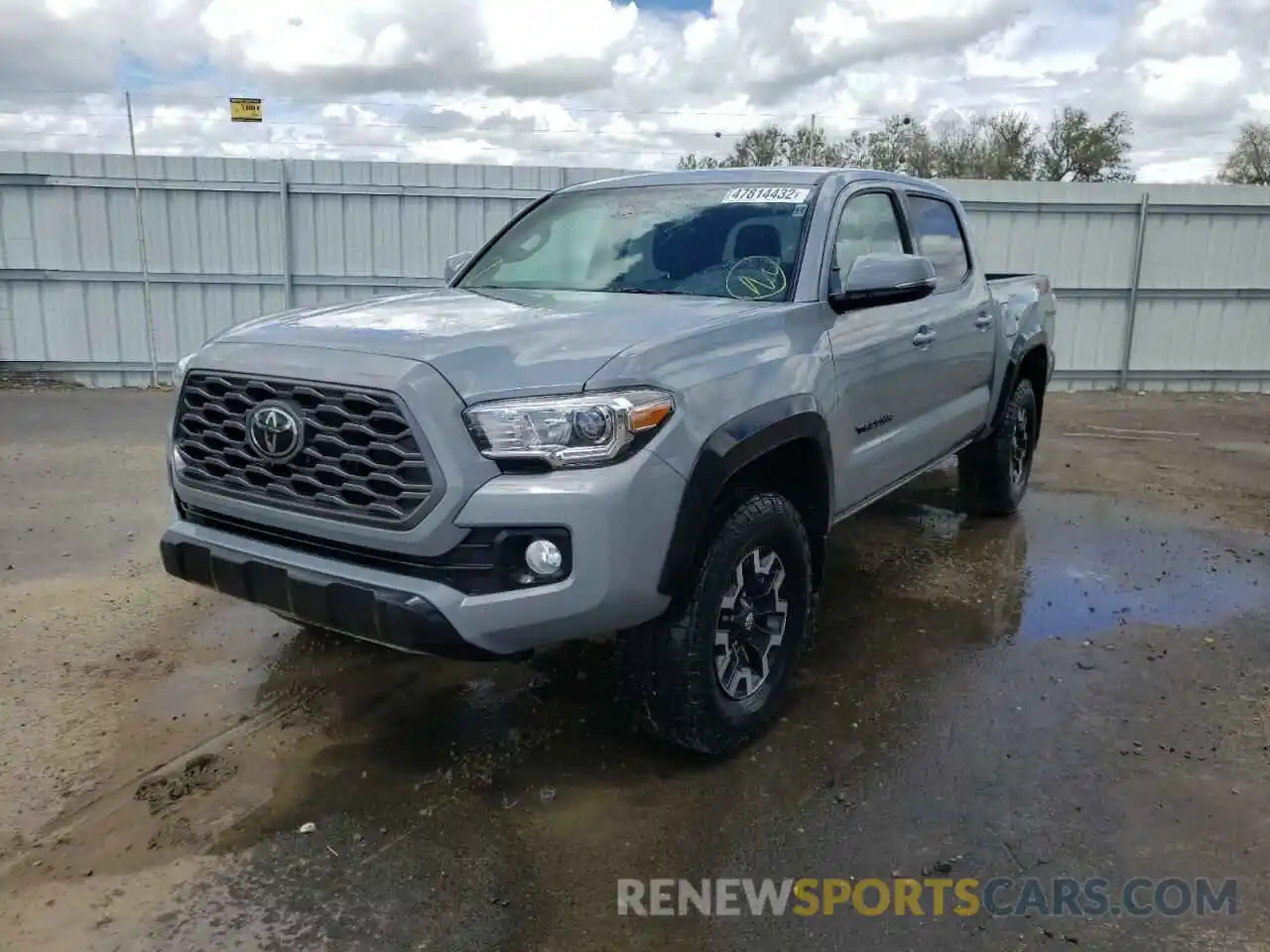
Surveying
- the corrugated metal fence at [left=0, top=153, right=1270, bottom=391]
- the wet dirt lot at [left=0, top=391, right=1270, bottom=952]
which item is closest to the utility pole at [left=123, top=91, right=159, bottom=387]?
the corrugated metal fence at [left=0, top=153, right=1270, bottom=391]

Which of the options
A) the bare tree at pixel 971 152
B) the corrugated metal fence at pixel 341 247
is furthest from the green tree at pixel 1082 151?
the corrugated metal fence at pixel 341 247

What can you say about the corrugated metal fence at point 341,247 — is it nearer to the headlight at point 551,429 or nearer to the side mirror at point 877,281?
the side mirror at point 877,281

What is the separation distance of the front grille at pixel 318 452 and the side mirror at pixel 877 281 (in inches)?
70.0

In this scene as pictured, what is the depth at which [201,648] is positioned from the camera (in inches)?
167

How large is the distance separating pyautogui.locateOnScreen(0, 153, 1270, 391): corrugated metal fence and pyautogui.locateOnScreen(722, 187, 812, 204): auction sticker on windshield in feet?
27.0

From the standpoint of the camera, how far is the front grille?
8.88 feet

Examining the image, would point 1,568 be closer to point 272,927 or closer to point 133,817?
point 133,817

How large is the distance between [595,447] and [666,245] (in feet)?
5.13

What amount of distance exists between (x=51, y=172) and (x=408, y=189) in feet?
12.8

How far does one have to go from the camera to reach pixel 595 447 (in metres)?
2.69

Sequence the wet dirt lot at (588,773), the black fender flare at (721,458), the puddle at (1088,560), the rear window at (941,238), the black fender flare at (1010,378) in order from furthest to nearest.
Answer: the black fender flare at (1010,378) < the rear window at (941,238) < the puddle at (1088,560) < the black fender flare at (721,458) < the wet dirt lot at (588,773)

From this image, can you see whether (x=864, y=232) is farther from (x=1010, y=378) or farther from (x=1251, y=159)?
(x=1251, y=159)

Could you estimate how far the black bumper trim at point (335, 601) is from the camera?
8.71 feet

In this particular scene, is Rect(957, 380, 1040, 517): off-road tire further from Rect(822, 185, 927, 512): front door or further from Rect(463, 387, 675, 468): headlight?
Rect(463, 387, 675, 468): headlight
